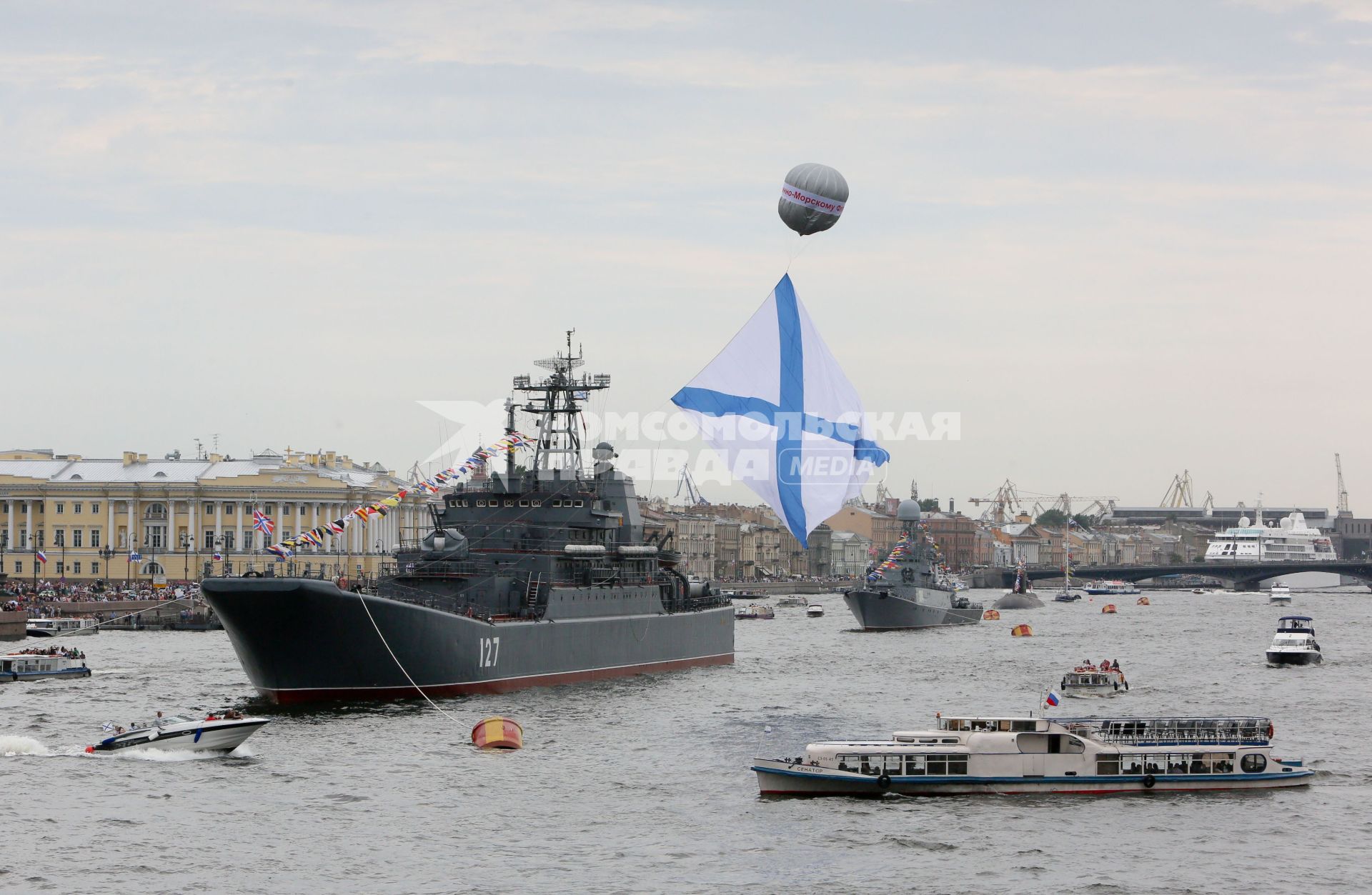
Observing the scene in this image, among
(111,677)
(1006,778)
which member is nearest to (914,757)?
(1006,778)

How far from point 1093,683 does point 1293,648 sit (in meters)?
18.5

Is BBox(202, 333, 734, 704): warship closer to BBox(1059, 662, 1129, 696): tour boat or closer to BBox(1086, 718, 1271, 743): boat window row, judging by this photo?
BBox(1059, 662, 1129, 696): tour boat

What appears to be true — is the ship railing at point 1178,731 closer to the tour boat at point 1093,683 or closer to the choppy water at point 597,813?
the choppy water at point 597,813

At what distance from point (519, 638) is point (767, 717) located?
785 centimetres

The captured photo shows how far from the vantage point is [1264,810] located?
3275 centimetres

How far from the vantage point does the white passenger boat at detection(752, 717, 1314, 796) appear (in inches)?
1300

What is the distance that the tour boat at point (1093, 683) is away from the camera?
55.9 meters

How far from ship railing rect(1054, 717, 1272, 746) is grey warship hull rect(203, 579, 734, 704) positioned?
1762 centimetres

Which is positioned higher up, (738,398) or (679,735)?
(738,398)

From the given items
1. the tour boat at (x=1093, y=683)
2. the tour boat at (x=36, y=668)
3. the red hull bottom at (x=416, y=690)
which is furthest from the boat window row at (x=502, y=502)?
the tour boat at (x=1093, y=683)

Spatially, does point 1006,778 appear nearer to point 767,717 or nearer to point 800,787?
point 800,787

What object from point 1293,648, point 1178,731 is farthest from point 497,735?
point 1293,648

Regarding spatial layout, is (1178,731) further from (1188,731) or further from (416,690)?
(416,690)

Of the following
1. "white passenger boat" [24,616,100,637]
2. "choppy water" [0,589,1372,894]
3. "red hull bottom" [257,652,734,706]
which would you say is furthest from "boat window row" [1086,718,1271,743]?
"white passenger boat" [24,616,100,637]
